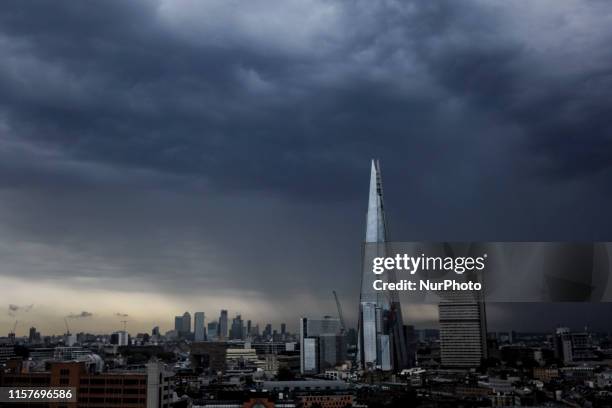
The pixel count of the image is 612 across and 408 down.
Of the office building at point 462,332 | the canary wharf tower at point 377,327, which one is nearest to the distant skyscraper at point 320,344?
the canary wharf tower at point 377,327

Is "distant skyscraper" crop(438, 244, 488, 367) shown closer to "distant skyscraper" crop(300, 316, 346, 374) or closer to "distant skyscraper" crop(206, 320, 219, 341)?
"distant skyscraper" crop(300, 316, 346, 374)

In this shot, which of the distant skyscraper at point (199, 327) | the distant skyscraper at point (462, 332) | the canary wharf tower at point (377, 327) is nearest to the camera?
the canary wharf tower at point (377, 327)

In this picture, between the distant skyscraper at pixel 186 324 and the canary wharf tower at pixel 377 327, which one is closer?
the canary wharf tower at pixel 377 327

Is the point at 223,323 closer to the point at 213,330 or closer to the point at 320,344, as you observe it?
the point at 213,330

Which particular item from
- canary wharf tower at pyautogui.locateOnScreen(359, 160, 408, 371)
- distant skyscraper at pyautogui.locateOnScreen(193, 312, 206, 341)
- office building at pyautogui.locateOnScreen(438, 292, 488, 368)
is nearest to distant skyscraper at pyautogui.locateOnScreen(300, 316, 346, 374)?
canary wharf tower at pyautogui.locateOnScreen(359, 160, 408, 371)

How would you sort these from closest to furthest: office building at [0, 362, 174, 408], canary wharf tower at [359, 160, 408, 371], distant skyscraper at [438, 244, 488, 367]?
→ office building at [0, 362, 174, 408] < canary wharf tower at [359, 160, 408, 371] < distant skyscraper at [438, 244, 488, 367]

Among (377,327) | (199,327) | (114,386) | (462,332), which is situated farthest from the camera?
(199,327)

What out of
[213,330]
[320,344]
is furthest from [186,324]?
[320,344]

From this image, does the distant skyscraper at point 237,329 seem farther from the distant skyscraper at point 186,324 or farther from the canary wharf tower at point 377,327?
the canary wharf tower at point 377,327

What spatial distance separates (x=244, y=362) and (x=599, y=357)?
120ft

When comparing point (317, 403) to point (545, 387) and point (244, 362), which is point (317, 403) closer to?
point (545, 387)

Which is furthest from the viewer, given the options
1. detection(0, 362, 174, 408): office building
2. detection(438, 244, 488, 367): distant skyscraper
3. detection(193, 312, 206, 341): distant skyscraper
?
detection(193, 312, 206, 341): distant skyscraper

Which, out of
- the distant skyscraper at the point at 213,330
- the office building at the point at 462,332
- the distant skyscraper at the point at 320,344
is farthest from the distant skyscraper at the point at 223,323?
the office building at the point at 462,332

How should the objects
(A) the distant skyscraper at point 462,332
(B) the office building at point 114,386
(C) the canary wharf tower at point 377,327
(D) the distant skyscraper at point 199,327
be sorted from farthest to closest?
(D) the distant skyscraper at point 199,327, (A) the distant skyscraper at point 462,332, (C) the canary wharf tower at point 377,327, (B) the office building at point 114,386
